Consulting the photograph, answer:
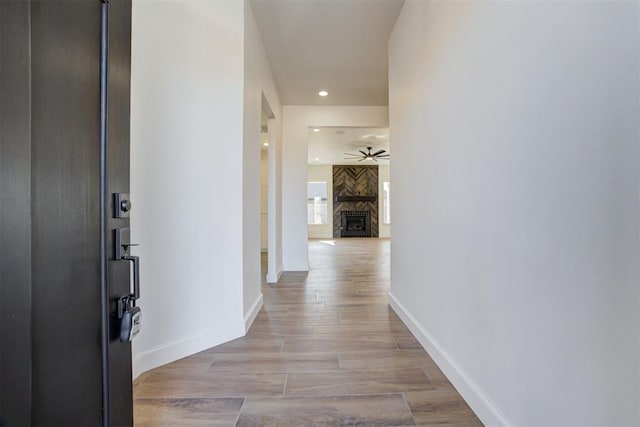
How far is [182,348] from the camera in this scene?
2012 millimetres

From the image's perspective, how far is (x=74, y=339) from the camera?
0.64 meters

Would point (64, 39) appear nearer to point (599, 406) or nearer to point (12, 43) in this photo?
point (12, 43)

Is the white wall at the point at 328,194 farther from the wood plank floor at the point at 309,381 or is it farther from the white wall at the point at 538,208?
the white wall at the point at 538,208

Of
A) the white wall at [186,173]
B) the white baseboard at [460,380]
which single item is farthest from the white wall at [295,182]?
the white baseboard at [460,380]

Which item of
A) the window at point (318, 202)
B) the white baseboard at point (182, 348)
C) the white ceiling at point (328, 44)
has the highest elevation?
the white ceiling at point (328, 44)

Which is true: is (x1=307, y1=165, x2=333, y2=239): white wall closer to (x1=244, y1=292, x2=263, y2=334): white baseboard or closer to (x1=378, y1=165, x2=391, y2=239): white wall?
(x1=378, y1=165, x2=391, y2=239): white wall

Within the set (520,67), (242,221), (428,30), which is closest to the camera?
(520,67)

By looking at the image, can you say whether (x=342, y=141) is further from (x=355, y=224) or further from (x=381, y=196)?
(x=355, y=224)

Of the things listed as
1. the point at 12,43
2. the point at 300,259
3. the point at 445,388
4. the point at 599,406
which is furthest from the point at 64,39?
the point at 300,259

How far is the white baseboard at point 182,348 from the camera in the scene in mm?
1817

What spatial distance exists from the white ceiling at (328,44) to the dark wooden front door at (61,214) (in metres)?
2.31

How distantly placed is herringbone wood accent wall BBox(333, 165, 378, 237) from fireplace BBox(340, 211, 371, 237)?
121 millimetres

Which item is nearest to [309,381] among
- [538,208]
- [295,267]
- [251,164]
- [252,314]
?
[252,314]

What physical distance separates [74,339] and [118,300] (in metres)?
0.13
